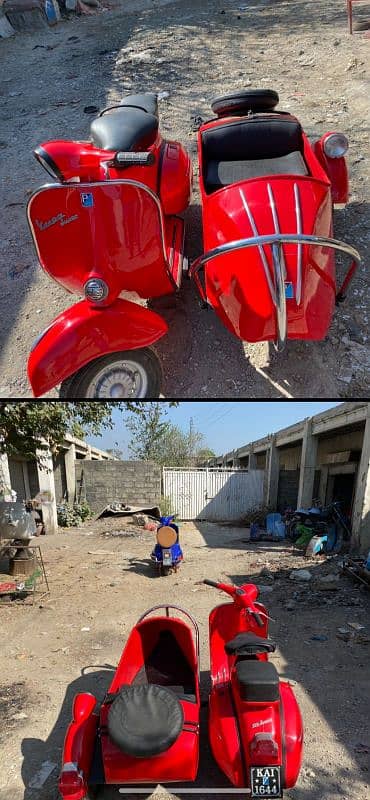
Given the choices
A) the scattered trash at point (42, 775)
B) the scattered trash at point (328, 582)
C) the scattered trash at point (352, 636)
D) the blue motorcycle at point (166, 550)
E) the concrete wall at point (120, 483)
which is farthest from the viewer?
the concrete wall at point (120, 483)

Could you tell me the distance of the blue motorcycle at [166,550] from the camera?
299 inches

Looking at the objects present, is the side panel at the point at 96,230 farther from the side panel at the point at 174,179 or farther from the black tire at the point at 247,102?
the black tire at the point at 247,102

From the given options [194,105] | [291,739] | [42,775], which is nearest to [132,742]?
[291,739]

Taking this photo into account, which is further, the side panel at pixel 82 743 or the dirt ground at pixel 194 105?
the dirt ground at pixel 194 105

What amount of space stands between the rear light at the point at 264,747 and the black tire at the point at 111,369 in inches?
76.2

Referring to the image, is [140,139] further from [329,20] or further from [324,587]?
[329,20]

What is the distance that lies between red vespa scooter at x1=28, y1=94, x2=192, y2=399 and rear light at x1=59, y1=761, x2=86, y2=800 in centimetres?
192

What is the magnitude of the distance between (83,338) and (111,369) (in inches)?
11.6

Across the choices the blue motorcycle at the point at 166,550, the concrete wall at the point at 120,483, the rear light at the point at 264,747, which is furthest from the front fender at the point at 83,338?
the concrete wall at the point at 120,483

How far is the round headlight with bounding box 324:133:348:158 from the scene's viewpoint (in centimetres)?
425

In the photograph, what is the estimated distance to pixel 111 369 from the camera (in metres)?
3.19

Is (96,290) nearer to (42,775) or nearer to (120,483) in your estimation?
(42,775)

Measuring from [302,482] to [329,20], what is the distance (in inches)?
388

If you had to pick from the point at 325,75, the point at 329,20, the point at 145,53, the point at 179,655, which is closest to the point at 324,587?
the point at 179,655
